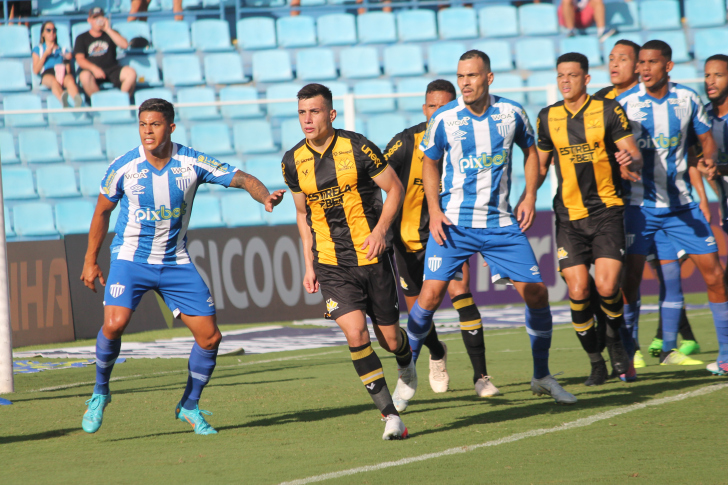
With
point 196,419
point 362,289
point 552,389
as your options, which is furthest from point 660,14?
point 196,419

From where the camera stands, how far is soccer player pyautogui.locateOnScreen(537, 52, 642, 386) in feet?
20.9

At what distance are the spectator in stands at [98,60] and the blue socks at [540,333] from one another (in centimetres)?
1190

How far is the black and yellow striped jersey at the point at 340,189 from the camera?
5.23 m

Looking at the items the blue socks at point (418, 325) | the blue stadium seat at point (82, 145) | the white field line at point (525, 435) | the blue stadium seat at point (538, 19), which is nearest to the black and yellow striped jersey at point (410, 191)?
the blue socks at point (418, 325)

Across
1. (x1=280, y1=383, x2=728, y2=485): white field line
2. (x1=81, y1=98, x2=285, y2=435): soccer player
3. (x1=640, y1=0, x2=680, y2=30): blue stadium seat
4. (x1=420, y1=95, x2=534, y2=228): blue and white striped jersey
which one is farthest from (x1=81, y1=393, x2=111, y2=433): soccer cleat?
(x1=640, y1=0, x2=680, y2=30): blue stadium seat

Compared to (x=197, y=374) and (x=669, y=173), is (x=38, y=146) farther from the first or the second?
(x=669, y=173)

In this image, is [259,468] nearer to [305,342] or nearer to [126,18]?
[305,342]

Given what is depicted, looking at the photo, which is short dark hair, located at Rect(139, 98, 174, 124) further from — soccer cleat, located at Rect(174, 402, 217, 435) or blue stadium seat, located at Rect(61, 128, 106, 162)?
blue stadium seat, located at Rect(61, 128, 106, 162)

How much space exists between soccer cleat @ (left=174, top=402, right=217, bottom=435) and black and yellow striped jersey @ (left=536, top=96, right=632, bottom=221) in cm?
325

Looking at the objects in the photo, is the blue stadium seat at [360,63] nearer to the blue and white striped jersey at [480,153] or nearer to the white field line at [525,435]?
the blue and white striped jersey at [480,153]

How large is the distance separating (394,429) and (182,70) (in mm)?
13150

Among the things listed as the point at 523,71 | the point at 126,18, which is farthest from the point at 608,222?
the point at 126,18

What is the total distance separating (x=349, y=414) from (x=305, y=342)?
15.8 ft

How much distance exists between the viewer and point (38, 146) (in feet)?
45.4
